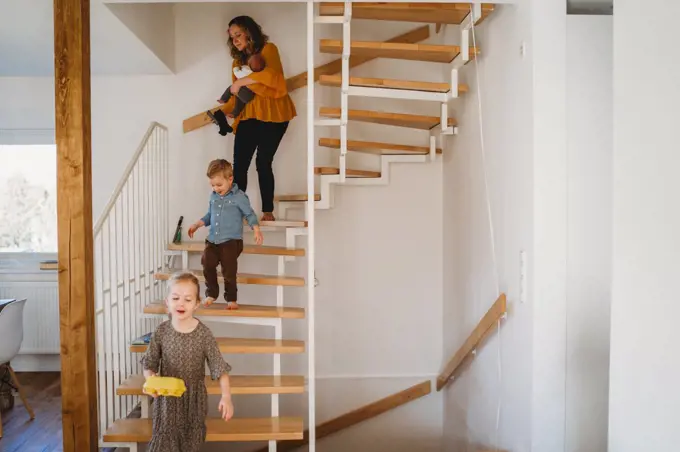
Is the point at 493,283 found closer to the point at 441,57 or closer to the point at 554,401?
the point at 554,401

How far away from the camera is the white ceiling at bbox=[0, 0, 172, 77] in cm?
312

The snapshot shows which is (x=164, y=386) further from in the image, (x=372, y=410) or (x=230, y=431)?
(x=372, y=410)

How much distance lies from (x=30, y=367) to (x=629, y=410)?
16.4 ft

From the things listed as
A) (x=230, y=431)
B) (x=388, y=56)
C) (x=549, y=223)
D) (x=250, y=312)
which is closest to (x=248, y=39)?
(x=388, y=56)

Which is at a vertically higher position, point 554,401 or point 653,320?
point 653,320

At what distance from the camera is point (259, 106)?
3.90 m

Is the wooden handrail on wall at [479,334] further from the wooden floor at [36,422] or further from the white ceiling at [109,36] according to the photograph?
the wooden floor at [36,422]

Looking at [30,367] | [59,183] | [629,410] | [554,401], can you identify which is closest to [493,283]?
[554,401]

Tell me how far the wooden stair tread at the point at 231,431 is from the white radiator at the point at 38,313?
2231 mm

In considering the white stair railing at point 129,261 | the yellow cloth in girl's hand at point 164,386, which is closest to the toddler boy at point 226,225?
the white stair railing at point 129,261

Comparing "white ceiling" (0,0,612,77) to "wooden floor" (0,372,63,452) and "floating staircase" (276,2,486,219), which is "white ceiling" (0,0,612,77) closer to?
"floating staircase" (276,2,486,219)

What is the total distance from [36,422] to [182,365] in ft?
7.09

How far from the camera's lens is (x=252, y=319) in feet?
11.3

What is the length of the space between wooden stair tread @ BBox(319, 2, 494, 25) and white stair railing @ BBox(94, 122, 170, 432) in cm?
156
